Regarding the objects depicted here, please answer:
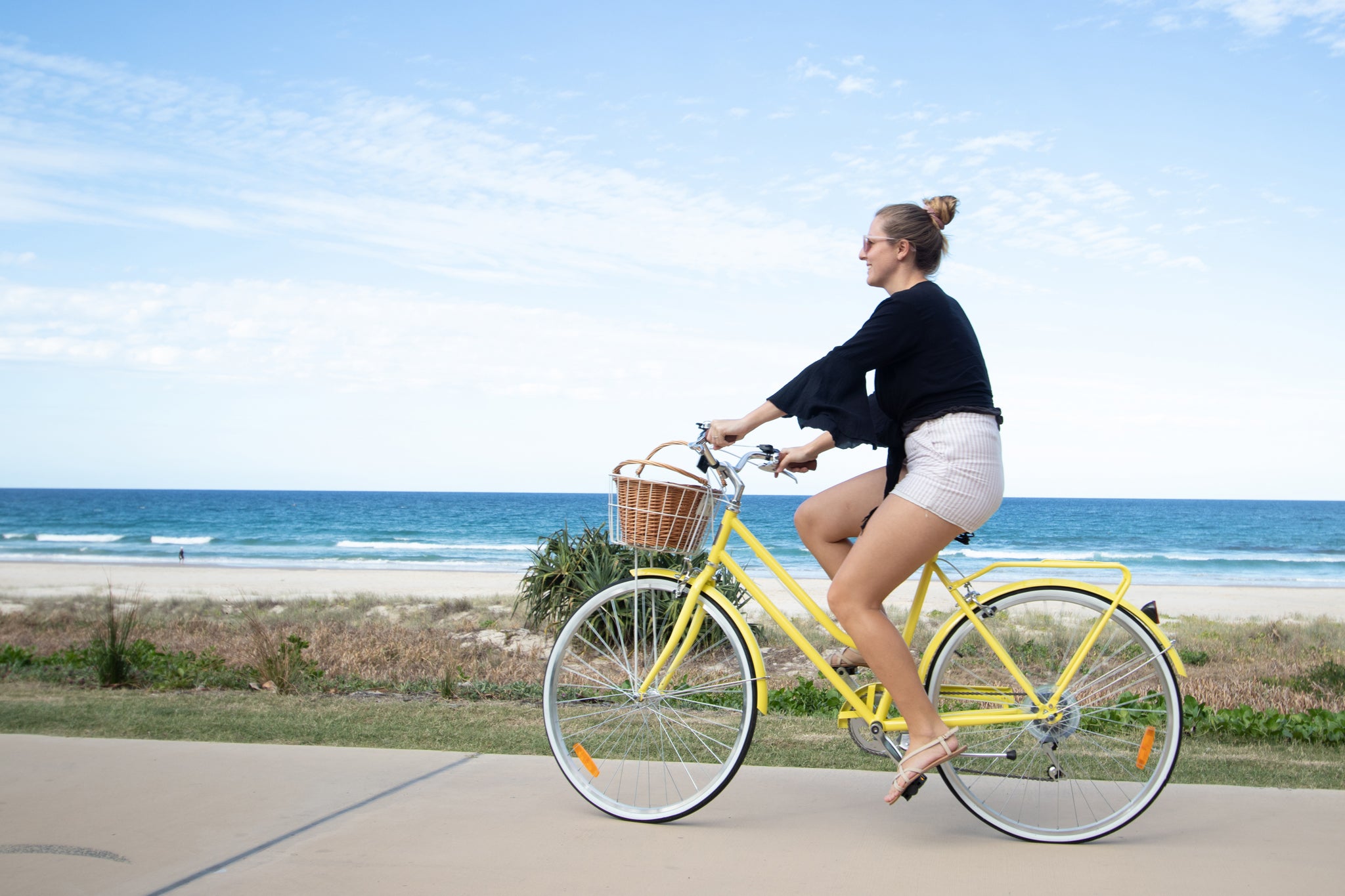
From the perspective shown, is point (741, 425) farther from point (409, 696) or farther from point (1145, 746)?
point (409, 696)

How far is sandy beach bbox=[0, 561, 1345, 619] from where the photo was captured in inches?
746

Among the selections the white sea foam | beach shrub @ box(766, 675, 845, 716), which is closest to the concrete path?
beach shrub @ box(766, 675, 845, 716)

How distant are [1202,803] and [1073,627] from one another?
0.74 m

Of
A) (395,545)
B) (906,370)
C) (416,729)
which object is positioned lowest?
(395,545)

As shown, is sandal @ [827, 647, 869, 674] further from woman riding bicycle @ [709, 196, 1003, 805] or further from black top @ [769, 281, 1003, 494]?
black top @ [769, 281, 1003, 494]

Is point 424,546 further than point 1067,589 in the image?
Yes

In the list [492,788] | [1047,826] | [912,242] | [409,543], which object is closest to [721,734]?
[492,788]

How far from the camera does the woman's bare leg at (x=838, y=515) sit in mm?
3408

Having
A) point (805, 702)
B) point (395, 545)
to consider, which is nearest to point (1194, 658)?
point (805, 702)

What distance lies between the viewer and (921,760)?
10.3 feet

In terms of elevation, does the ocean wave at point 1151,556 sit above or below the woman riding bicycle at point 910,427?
below

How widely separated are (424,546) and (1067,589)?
144 feet

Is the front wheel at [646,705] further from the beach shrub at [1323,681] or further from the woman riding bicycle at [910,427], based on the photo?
the beach shrub at [1323,681]

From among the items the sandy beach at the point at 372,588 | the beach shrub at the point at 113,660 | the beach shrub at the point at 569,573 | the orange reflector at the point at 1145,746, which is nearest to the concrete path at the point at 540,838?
the orange reflector at the point at 1145,746
